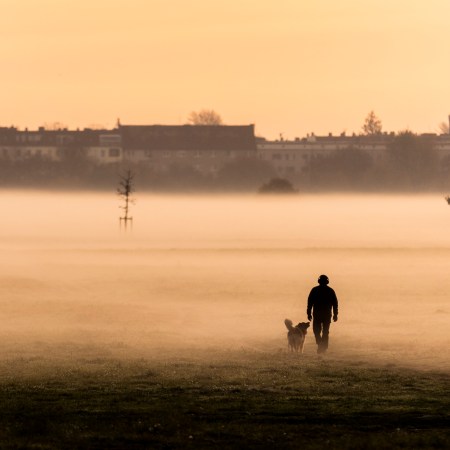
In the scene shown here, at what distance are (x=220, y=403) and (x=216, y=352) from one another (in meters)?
11.0

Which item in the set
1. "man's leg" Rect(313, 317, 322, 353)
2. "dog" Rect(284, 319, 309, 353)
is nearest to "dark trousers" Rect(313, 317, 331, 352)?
"man's leg" Rect(313, 317, 322, 353)

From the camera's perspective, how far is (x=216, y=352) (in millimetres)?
37406

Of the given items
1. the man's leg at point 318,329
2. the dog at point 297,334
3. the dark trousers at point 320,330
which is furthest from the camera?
the dog at point 297,334

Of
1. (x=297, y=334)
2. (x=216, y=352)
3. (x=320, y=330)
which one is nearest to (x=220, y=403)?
(x=320, y=330)

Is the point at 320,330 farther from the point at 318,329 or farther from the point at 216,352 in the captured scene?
the point at 216,352

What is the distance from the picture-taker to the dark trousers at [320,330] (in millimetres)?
34094

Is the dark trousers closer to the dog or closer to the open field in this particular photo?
the dog

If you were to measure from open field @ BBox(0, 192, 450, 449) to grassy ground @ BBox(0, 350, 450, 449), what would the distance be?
5 cm

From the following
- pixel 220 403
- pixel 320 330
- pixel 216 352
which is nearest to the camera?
pixel 220 403

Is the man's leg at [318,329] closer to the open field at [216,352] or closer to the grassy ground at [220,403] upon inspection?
the grassy ground at [220,403]

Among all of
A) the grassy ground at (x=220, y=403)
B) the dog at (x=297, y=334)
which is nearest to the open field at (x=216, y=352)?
the grassy ground at (x=220, y=403)

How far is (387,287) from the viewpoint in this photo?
6562cm

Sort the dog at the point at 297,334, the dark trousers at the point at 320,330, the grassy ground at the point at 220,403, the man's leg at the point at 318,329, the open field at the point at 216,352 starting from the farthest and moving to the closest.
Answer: the dog at the point at 297,334 → the man's leg at the point at 318,329 → the dark trousers at the point at 320,330 → the open field at the point at 216,352 → the grassy ground at the point at 220,403

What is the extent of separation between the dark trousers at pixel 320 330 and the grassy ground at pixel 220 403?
43cm
